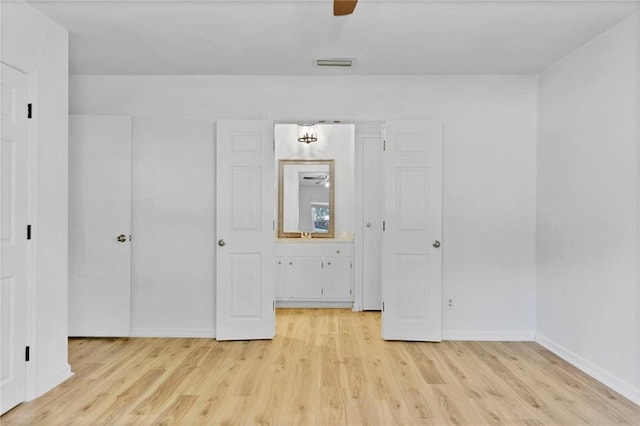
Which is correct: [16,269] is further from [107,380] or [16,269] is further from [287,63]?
[287,63]

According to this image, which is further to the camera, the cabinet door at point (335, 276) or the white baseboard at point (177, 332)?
the cabinet door at point (335, 276)

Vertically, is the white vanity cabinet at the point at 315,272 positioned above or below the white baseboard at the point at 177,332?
above

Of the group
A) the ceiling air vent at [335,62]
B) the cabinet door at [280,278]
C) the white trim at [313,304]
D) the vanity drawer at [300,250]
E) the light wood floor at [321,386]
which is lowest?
the light wood floor at [321,386]

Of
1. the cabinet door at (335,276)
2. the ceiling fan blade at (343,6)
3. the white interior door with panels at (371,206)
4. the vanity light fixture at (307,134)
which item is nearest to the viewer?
the ceiling fan blade at (343,6)

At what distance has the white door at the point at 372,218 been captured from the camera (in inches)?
206

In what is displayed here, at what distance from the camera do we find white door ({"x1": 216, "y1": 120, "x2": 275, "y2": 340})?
4.02 metres

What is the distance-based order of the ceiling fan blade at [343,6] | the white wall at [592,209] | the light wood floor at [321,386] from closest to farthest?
1. the ceiling fan blade at [343,6]
2. the light wood floor at [321,386]
3. the white wall at [592,209]

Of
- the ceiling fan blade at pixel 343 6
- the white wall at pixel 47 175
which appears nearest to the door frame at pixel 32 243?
the white wall at pixel 47 175

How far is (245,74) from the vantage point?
13.4 ft

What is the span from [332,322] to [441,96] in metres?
2.67

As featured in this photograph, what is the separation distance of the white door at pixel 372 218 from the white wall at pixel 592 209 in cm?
185

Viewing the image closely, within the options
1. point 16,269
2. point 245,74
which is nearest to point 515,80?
point 245,74

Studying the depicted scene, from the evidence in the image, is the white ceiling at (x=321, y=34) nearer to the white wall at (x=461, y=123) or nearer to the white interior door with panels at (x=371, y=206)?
the white wall at (x=461, y=123)

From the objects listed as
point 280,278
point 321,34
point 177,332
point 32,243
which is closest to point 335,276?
point 280,278
